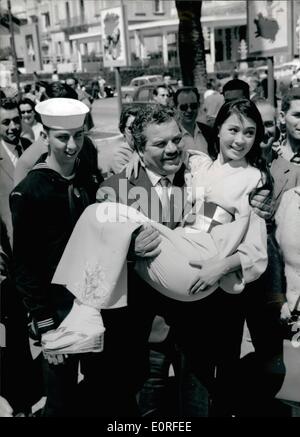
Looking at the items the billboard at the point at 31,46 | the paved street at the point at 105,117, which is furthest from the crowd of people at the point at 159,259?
the paved street at the point at 105,117

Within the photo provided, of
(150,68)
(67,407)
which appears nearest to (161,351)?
(67,407)

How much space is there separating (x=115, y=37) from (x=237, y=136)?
21.5 ft

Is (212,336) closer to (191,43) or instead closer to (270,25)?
(270,25)

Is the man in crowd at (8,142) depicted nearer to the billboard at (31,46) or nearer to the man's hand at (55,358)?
the man's hand at (55,358)

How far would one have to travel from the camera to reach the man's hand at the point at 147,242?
7.05 feet

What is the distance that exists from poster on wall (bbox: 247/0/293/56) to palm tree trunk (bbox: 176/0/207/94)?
11.3 feet

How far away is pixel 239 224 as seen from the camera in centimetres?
215

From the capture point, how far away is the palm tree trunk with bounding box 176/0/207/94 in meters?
8.95

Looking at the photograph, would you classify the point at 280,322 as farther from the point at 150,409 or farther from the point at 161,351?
the point at 150,409

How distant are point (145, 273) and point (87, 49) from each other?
4567cm

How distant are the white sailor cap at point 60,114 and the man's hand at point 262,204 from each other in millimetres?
852

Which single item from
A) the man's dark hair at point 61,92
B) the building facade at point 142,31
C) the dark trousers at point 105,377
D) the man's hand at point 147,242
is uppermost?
the building facade at point 142,31

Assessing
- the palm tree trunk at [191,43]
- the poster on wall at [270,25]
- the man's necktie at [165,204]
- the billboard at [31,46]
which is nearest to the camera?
the man's necktie at [165,204]

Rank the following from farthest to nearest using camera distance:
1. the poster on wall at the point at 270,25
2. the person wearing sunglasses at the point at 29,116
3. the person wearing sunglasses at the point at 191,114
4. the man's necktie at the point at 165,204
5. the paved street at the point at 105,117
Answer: the paved street at the point at 105,117, the person wearing sunglasses at the point at 29,116, the poster on wall at the point at 270,25, the person wearing sunglasses at the point at 191,114, the man's necktie at the point at 165,204
